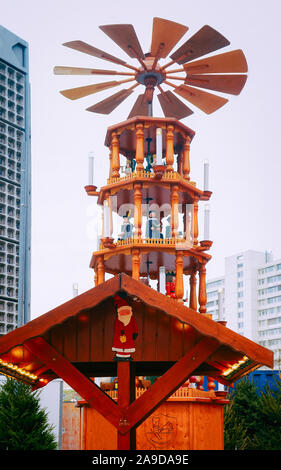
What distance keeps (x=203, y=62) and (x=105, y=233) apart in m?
7.55

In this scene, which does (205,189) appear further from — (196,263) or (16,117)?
(16,117)

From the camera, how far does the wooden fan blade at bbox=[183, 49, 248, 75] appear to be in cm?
2447

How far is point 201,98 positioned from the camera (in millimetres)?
26469

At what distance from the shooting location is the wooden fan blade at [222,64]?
24.5 meters

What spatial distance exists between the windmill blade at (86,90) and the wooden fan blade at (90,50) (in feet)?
3.88

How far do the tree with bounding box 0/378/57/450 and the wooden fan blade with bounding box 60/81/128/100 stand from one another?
1203cm

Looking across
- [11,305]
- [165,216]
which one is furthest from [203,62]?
[11,305]

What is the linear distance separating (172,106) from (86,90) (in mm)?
3904

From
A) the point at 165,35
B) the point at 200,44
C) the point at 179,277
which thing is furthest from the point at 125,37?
the point at 179,277

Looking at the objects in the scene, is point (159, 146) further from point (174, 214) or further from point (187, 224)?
point (187, 224)

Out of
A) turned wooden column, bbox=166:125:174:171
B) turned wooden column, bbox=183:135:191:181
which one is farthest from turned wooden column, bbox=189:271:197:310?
turned wooden column, bbox=166:125:174:171

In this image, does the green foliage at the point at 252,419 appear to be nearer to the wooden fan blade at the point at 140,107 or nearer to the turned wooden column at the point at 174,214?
the turned wooden column at the point at 174,214

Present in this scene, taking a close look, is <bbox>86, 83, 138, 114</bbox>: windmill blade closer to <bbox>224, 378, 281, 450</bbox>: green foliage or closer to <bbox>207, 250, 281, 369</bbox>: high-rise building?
<bbox>224, 378, 281, 450</bbox>: green foliage

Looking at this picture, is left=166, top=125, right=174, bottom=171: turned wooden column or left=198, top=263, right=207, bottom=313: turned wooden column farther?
left=166, top=125, right=174, bottom=171: turned wooden column
